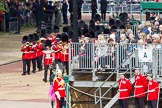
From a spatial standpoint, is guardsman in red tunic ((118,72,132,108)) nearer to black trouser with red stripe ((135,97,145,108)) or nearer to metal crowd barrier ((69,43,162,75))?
black trouser with red stripe ((135,97,145,108))

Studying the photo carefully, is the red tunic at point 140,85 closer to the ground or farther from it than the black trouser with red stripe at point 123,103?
farther from it

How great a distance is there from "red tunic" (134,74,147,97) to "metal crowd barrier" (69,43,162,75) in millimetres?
511

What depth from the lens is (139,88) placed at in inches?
990

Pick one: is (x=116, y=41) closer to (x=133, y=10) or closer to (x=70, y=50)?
(x=70, y=50)

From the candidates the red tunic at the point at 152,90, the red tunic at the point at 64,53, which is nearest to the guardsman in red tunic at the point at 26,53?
the red tunic at the point at 64,53

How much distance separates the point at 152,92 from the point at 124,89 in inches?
32.4

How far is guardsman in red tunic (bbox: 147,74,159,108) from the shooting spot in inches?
981

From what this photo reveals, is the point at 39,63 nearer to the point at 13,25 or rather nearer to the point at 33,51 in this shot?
the point at 33,51

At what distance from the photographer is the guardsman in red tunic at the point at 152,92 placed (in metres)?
24.9

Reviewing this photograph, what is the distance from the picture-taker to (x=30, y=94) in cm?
3020

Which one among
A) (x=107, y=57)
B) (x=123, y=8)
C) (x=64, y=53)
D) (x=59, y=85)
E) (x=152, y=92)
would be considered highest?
(x=123, y=8)

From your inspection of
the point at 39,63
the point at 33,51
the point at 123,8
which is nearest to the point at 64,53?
the point at 33,51

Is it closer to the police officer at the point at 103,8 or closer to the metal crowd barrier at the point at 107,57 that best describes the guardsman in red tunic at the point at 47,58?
the metal crowd barrier at the point at 107,57

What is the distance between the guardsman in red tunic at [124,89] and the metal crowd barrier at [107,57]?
2.00 ft
